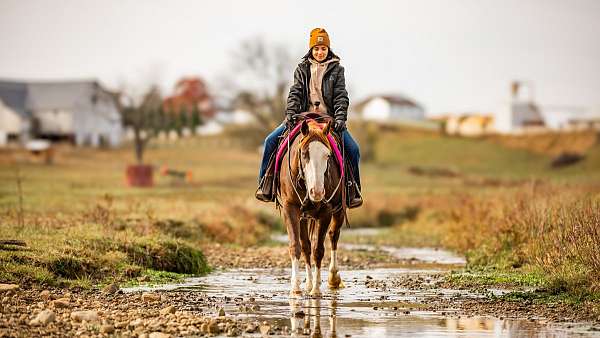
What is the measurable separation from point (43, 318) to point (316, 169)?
5148mm

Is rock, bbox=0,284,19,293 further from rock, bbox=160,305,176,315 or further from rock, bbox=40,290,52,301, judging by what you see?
rock, bbox=160,305,176,315

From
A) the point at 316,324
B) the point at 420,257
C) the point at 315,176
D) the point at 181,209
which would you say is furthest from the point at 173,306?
the point at 181,209

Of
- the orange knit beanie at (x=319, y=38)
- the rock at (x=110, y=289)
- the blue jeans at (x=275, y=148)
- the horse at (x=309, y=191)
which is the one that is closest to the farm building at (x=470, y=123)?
the blue jeans at (x=275, y=148)

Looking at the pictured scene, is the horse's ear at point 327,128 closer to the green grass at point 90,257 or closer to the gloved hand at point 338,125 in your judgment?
the gloved hand at point 338,125

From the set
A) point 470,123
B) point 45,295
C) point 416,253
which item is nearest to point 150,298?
point 45,295

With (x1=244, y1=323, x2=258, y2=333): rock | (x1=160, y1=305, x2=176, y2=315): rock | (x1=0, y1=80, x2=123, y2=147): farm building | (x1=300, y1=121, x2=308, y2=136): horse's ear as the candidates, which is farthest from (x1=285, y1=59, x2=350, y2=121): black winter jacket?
(x1=0, y1=80, x2=123, y2=147): farm building

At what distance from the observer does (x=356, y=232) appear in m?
38.4

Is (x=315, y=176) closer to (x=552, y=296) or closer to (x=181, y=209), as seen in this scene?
(x=552, y=296)

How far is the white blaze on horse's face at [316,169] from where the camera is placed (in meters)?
16.3

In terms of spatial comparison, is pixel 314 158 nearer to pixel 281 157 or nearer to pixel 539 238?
pixel 281 157

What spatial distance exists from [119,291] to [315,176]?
339cm

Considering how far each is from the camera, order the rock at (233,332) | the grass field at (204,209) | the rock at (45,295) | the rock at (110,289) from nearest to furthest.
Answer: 1. the rock at (233,332)
2. the rock at (45,295)
3. the rock at (110,289)
4. the grass field at (204,209)

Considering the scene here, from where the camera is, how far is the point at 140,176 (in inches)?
2163

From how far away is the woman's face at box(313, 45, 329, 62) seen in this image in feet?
58.6
